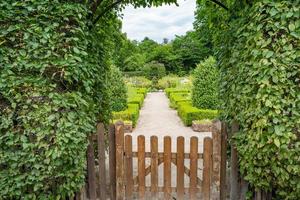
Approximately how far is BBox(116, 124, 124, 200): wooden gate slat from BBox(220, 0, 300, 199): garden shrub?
1.42m

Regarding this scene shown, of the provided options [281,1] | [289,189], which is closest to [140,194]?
[289,189]

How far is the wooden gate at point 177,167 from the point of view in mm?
3547

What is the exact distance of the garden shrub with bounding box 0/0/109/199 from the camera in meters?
2.74

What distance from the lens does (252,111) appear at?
2.76 meters

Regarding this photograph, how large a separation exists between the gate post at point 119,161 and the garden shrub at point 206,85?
731 centimetres

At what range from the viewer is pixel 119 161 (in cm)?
→ 362

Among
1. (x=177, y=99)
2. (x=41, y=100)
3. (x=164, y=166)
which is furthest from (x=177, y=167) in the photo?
(x=177, y=99)

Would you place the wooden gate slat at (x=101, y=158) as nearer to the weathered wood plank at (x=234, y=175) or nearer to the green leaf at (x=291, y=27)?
the weathered wood plank at (x=234, y=175)

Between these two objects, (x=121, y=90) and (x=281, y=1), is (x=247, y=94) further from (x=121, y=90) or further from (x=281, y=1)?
(x=121, y=90)

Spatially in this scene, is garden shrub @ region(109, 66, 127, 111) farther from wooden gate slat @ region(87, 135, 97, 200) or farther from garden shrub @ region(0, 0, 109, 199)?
garden shrub @ region(0, 0, 109, 199)

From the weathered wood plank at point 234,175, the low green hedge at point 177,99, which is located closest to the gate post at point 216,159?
the weathered wood plank at point 234,175

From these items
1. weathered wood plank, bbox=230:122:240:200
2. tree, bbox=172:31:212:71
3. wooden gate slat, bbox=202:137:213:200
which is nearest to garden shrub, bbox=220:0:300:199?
weathered wood plank, bbox=230:122:240:200

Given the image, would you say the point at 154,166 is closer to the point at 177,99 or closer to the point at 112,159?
the point at 112,159

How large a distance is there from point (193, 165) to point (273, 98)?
55.4 inches
